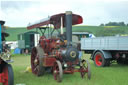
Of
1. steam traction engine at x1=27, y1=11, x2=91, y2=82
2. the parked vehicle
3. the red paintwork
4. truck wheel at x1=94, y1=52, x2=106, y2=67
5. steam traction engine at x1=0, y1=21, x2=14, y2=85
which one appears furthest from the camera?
truck wheel at x1=94, y1=52, x2=106, y2=67

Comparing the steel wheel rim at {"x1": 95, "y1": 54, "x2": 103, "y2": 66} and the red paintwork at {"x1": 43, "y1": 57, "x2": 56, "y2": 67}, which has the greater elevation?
the red paintwork at {"x1": 43, "y1": 57, "x2": 56, "y2": 67}

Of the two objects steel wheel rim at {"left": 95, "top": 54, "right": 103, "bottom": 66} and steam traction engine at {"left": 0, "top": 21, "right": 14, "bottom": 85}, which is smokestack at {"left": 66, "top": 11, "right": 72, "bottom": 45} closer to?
steam traction engine at {"left": 0, "top": 21, "right": 14, "bottom": 85}

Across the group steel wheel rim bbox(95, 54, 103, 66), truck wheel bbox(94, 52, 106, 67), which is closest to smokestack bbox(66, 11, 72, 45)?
truck wheel bbox(94, 52, 106, 67)

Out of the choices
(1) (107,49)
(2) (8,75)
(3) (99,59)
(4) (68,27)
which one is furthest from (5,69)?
(3) (99,59)

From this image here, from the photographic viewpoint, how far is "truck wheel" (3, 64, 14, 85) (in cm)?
437

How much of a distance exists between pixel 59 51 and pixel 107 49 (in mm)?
3111

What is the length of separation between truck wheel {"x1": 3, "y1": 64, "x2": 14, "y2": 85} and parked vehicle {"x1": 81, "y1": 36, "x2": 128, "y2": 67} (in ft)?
16.0

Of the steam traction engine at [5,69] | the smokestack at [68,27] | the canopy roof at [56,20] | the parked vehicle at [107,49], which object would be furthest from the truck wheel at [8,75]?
the parked vehicle at [107,49]

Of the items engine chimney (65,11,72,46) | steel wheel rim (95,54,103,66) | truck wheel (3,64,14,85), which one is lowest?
steel wheel rim (95,54,103,66)

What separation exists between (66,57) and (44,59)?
0.93 metres

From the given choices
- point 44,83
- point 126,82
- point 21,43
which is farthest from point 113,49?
point 21,43

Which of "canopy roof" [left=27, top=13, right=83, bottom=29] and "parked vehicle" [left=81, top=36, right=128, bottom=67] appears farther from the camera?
"parked vehicle" [left=81, top=36, right=128, bottom=67]

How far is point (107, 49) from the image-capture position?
8.59 m

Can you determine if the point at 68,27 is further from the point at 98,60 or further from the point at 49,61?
the point at 98,60
